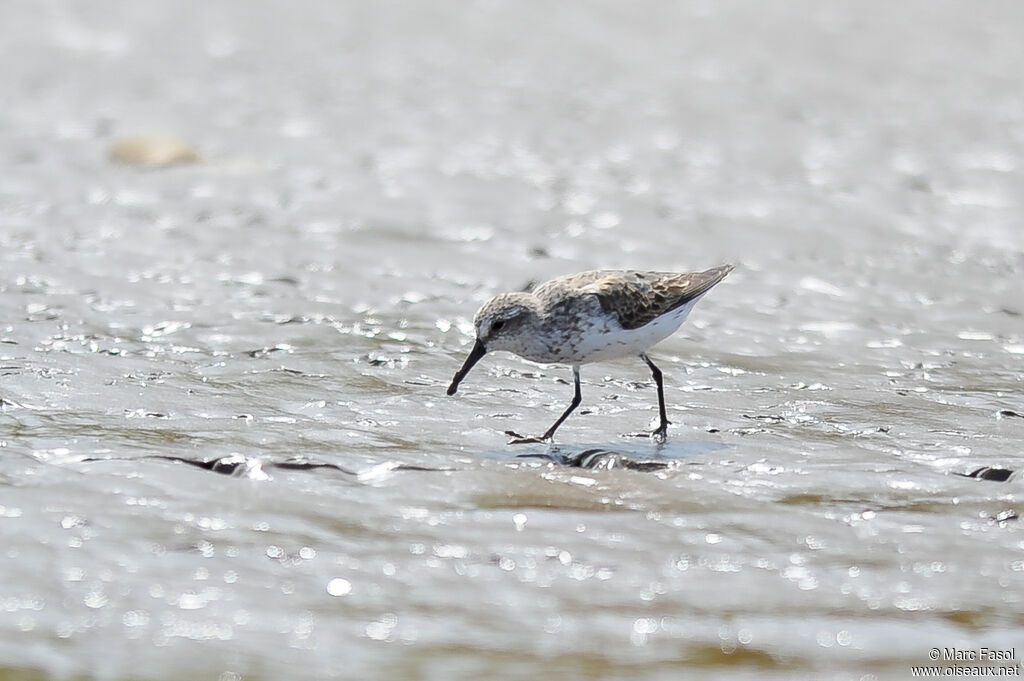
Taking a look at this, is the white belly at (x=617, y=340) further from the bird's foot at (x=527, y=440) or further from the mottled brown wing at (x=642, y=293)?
the bird's foot at (x=527, y=440)

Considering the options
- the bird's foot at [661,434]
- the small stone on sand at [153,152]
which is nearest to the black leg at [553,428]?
the bird's foot at [661,434]

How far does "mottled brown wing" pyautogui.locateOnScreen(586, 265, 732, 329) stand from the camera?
7.97m

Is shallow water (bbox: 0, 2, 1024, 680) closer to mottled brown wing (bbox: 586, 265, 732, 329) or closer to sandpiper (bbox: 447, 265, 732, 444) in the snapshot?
sandpiper (bbox: 447, 265, 732, 444)

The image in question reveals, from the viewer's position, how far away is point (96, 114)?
15.8m

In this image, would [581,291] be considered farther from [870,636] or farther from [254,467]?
[870,636]

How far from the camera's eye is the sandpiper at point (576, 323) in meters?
7.80

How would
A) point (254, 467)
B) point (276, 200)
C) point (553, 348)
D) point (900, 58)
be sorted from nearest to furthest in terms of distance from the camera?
1. point (254, 467)
2. point (553, 348)
3. point (276, 200)
4. point (900, 58)

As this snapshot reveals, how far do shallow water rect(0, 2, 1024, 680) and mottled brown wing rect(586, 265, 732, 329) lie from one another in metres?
0.65

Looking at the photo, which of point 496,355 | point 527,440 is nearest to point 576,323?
point 527,440

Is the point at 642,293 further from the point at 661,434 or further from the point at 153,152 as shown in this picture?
the point at 153,152

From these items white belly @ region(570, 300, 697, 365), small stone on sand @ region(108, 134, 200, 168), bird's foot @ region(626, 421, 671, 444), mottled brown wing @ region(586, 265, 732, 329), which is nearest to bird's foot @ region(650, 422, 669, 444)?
bird's foot @ region(626, 421, 671, 444)

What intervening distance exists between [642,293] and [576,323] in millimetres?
506

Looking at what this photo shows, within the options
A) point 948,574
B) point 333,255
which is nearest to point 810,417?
point 948,574

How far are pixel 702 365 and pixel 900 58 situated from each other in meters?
9.71
